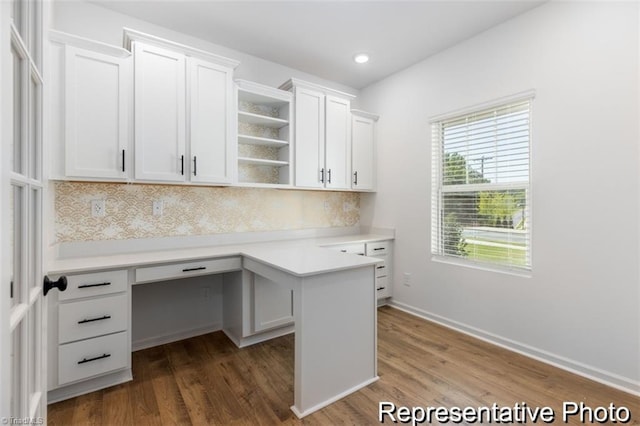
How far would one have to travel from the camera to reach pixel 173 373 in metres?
2.26

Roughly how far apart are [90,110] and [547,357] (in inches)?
154

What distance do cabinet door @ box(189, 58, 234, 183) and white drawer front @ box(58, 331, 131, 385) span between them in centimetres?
132

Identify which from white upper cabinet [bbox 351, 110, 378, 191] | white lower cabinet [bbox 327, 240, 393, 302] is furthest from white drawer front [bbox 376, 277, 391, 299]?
white upper cabinet [bbox 351, 110, 378, 191]

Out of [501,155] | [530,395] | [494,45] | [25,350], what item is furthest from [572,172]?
[25,350]

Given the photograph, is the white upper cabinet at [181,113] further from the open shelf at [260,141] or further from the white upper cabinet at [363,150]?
the white upper cabinet at [363,150]

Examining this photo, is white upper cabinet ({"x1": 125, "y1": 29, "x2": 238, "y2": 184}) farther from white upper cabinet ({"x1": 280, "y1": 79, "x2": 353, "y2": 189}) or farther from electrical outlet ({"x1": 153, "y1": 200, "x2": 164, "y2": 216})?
white upper cabinet ({"x1": 280, "y1": 79, "x2": 353, "y2": 189})

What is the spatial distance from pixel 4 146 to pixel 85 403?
2032 mm

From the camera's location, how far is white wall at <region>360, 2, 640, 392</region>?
6.62 feet

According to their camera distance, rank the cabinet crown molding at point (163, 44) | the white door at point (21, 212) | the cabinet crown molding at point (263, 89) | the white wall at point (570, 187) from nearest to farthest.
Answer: the white door at point (21, 212) < the white wall at point (570, 187) < the cabinet crown molding at point (163, 44) < the cabinet crown molding at point (263, 89)

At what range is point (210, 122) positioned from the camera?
2.67 metres

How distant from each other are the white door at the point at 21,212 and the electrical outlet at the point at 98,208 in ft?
5.24

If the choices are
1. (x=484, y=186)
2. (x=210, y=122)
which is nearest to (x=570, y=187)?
(x=484, y=186)

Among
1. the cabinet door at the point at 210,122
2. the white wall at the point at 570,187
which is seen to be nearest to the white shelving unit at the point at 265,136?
the cabinet door at the point at 210,122

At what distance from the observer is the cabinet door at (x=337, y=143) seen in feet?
11.4
